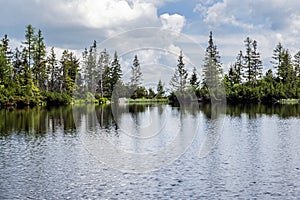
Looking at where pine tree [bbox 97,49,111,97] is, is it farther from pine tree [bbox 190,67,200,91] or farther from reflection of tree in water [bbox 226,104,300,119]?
reflection of tree in water [bbox 226,104,300,119]

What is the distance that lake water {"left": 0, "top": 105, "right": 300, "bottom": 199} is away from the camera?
43.3ft

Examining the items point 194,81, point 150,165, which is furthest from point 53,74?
point 150,165

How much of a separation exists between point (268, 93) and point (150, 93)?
78.7 feet

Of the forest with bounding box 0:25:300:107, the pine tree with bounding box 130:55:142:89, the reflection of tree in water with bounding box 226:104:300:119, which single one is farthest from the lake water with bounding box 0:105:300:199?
the forest with bounding box 0:25:300:107

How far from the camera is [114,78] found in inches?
3455

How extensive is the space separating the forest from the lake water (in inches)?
1758

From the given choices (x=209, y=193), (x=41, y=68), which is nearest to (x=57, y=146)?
(x=209, y=193)

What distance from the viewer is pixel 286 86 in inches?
3297

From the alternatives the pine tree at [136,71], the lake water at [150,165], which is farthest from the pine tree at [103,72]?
the lake water at [150,165]

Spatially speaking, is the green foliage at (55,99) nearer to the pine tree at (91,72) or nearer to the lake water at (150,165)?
the pine tree at (91,72)

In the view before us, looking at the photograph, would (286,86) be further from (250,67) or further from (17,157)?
(17,157)

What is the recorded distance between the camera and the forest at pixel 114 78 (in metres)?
76.4

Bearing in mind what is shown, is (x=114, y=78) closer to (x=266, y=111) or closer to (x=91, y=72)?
(x=91, y=72)

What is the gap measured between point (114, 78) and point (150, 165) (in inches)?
2802
